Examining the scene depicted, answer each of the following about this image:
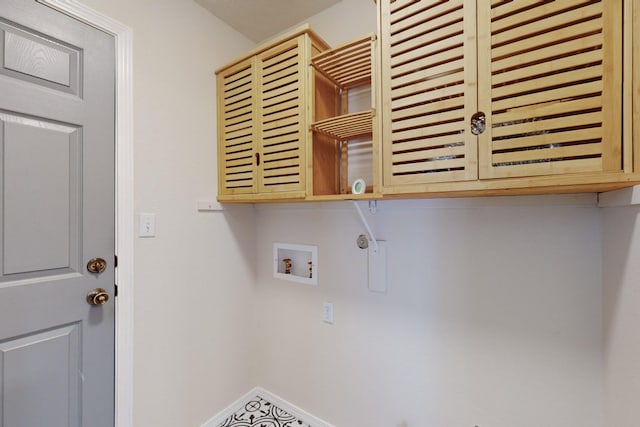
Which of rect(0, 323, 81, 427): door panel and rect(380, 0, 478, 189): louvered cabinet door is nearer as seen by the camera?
rect(380, 0, 478, 189): louvered cabinet door

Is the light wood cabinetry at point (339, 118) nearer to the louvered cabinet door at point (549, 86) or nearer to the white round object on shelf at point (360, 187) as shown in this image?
the white round object on shelf at point (360, 187)

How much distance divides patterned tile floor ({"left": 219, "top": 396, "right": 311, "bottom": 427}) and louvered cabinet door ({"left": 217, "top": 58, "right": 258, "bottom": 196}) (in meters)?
1.50

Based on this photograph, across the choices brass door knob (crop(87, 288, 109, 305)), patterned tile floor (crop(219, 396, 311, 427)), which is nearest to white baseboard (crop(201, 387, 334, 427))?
patterned tile floor (crop(219, 396, 311, 427))

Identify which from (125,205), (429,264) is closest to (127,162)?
(125,205)

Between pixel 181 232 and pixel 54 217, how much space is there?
21.6 inches

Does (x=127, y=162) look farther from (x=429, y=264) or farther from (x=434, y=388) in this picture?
(x=434, y=388)

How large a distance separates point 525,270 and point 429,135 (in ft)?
2.33

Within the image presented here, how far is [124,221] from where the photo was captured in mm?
1315

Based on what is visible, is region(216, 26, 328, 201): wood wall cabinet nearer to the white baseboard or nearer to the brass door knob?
the brass door knob

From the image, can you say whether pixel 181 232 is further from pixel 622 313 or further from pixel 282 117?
pixel 622 313

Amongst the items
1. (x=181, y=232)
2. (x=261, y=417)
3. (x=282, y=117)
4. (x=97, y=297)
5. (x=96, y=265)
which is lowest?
(x=261, y=417)

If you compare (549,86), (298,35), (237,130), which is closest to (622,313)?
(549,86)

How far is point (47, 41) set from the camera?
1.12 metres

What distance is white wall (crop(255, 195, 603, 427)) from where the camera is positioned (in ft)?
3.39
